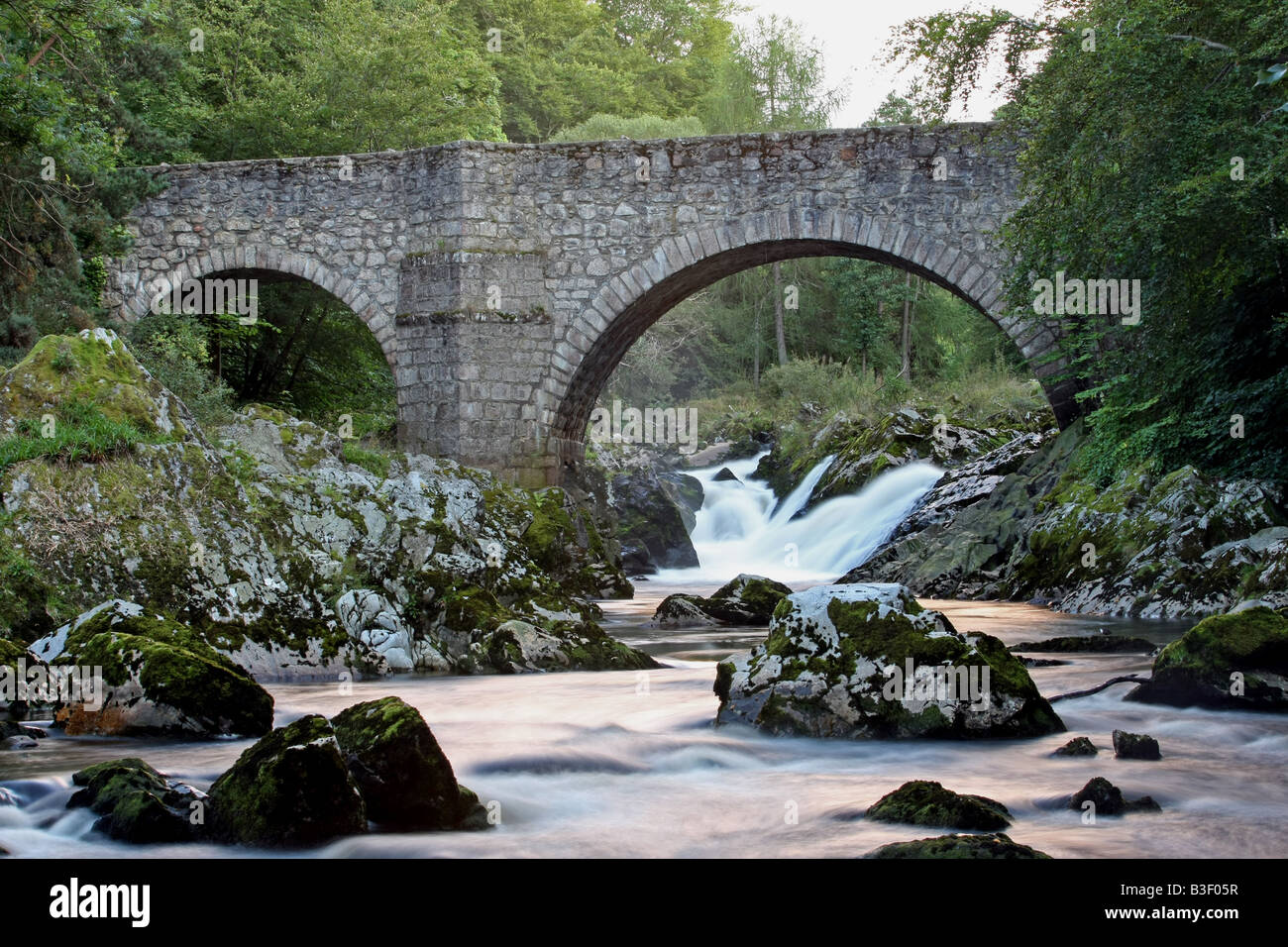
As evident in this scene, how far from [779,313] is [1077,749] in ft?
86.7

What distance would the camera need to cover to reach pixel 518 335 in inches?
535

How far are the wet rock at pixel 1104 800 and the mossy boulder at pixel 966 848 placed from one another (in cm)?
86

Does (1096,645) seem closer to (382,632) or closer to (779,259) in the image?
(382,632)

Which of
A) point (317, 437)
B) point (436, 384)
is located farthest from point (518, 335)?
point (317, 437)

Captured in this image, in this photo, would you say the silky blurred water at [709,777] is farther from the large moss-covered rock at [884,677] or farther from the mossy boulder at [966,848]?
the mossy boulder at [966,848]

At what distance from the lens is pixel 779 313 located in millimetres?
30531

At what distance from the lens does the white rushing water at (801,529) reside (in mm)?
14508

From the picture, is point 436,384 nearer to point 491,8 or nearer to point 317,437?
point 317,437

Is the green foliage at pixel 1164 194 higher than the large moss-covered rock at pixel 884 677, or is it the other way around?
the green foliage at pixel 1164 194

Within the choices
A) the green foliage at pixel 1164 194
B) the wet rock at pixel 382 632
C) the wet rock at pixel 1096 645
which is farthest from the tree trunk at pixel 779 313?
the wet rock at pixel 382 632

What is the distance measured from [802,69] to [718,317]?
→ 6.62m

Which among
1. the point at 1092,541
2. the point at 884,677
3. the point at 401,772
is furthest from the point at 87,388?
the point at 1092,541

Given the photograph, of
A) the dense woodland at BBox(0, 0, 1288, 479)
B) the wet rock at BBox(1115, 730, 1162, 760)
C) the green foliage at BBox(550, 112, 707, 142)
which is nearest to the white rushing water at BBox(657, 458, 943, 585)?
the dense woodland at BBox(0, 0, 1288, 479)

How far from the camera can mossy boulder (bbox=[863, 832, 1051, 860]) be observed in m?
3.03
